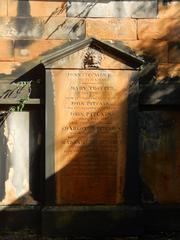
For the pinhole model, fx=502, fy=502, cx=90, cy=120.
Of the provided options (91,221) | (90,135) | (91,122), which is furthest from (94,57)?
(91,221)

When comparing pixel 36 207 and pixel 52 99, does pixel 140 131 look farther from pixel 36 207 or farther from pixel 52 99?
pixel 36 207

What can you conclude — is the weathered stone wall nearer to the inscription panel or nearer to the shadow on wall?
the shadow on wall

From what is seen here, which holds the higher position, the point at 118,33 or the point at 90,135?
the point at 118,33

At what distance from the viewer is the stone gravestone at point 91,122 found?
736 centimetres

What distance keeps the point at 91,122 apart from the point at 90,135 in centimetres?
19

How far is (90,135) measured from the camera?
7406 millimetres

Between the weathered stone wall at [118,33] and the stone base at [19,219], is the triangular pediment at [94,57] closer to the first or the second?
the weathered stone wall at [118,33]

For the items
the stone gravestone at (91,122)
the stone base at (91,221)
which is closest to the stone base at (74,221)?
the stone base at (91,221)

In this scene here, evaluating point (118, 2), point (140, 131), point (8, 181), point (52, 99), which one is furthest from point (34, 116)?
point (118, 2)

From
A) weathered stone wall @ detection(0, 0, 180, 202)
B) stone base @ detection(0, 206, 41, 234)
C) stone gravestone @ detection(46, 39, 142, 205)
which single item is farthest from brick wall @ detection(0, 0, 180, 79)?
stone base @ detection(0, 206, 41, 234)

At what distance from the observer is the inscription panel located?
7.36 metres

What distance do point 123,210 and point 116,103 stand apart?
5.15ft

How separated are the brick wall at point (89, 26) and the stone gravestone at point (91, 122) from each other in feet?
1.33

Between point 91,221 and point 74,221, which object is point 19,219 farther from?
point 91,221
